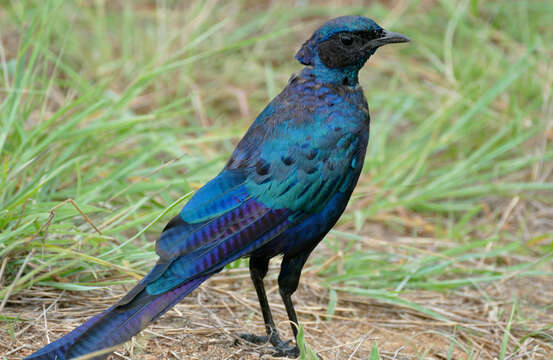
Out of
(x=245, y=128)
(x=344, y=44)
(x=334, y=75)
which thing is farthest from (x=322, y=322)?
(x=245, y=128)

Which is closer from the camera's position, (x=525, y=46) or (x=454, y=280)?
(x=454, y=280)

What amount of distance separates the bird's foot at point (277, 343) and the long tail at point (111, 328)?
1.74 ft

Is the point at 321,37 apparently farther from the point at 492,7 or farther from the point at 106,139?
the point at 492,7

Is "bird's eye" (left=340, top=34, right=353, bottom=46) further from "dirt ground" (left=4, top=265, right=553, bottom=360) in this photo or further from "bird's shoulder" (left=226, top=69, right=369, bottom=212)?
"dirt ground" (left=4, top=265, right=553, bottom=360)

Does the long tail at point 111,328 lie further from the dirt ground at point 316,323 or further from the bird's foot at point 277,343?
the bird's foot at point 277,343

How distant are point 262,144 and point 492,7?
4.23 meters

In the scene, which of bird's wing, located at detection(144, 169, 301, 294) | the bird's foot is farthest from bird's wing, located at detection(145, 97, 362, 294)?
the bird's foot

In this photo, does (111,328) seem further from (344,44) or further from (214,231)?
(344,44)

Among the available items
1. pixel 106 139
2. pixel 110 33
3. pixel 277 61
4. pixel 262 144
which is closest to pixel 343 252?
pixel 262 144

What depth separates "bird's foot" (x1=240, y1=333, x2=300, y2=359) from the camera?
300 cm

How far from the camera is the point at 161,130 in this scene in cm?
434

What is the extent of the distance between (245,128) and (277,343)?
Answer: 76.5 inches

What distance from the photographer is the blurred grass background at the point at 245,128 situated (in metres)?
3.37

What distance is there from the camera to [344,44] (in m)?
3.11
